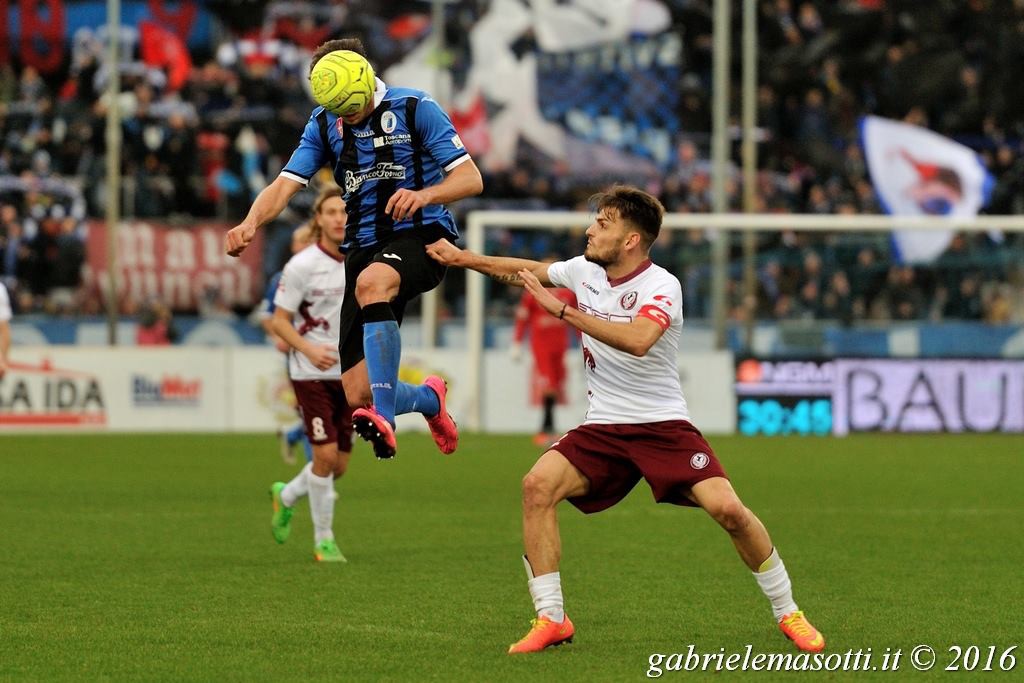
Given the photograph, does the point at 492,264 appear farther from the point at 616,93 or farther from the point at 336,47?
the point at 616,93

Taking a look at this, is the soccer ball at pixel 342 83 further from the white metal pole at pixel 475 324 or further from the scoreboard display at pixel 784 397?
the scoreboard display at pixel 784 397

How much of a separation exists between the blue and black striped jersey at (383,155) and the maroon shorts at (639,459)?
5.50 feet

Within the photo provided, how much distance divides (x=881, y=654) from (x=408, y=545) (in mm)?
5095

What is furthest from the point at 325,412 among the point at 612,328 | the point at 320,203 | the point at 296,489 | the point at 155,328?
the point at 155,328

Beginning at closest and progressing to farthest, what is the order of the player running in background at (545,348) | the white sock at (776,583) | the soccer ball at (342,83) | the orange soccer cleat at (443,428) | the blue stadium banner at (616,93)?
the white sock at (776,583) → the soccer ball at (342,83) → the orange soccer cleat at (443,428) → the player running in background at (545,348) → the blue stadium banner at (616,93)

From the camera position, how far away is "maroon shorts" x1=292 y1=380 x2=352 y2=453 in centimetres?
1162

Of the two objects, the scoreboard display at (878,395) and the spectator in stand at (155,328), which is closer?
the scoreboard display at (878,395)

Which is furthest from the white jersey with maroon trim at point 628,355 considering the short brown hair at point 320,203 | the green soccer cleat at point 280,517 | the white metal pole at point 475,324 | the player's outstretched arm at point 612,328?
the white metal pole at point 475,324

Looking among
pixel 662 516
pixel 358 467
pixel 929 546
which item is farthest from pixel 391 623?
pixel 358 467

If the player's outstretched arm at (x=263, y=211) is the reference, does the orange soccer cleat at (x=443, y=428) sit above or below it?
below

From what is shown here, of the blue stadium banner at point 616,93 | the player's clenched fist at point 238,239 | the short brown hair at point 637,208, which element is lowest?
the player's clenched fist at point 238,239

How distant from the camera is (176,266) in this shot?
88.7 ft

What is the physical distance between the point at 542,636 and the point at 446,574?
2949 millimetres

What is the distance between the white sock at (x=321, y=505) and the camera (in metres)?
11.4
